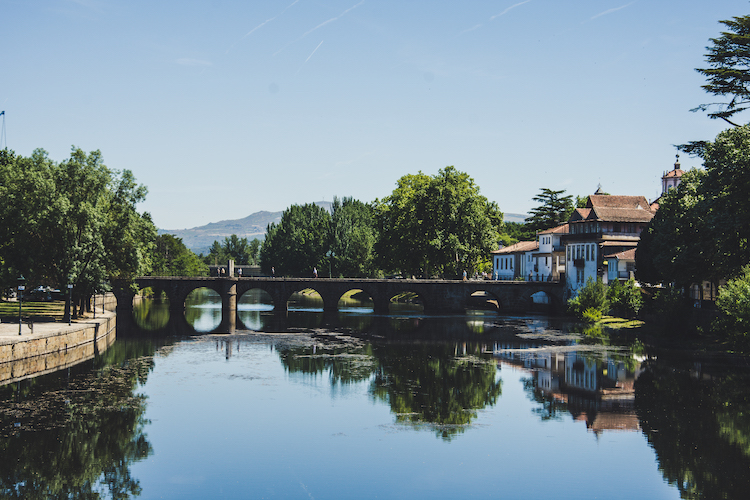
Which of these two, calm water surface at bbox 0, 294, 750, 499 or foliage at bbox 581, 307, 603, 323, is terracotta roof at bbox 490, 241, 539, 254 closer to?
foliage at bbox 581, 307, 603, 323

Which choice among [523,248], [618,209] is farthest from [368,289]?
[523,248]

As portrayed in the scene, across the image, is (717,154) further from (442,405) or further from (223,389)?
(223,389)

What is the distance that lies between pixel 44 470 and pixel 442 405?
1803cm

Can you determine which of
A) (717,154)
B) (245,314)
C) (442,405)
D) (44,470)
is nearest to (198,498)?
(44,470)

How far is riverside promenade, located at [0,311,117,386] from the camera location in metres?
41.1

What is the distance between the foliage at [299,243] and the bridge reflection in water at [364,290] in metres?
37.2

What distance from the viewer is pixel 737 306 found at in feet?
146

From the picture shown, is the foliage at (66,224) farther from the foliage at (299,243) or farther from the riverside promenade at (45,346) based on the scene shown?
the foliage at (299,243)

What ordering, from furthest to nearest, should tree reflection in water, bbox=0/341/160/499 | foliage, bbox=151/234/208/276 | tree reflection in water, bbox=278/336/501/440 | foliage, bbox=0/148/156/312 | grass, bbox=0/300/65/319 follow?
foliage, bbox=151/234/208/276, grass, bbox=0/300/65/319, foliage, bbox=0/148/156/312, tree reflection in water, bbox=278/336/501/440, tree reflection in water, bbox=0/341/160/499

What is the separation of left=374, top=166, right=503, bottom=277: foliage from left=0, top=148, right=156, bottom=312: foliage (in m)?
41.9

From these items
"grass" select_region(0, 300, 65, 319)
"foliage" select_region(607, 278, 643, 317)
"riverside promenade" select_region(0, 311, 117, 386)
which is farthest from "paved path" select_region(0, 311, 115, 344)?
"foliage" select_region(607, 278, 643, 317)

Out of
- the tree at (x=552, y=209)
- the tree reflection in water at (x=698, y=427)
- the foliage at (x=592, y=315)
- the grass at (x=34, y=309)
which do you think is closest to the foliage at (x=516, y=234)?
the tree at (x=552, y=209)

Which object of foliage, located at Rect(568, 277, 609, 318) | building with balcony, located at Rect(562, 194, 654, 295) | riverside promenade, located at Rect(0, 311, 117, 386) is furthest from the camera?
building with balcony, located at Rect(562, 194, 654, 295)

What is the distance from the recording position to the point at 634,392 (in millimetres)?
39469
